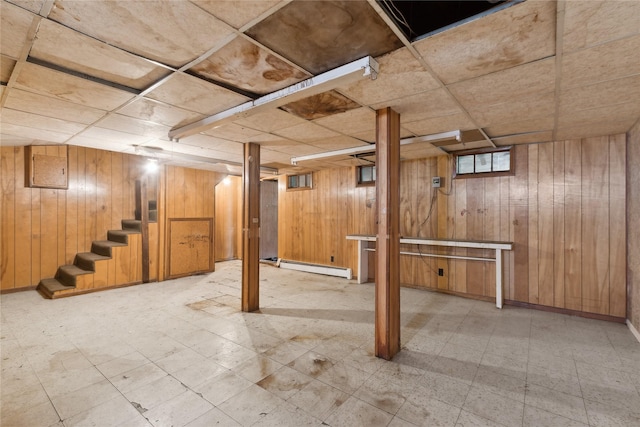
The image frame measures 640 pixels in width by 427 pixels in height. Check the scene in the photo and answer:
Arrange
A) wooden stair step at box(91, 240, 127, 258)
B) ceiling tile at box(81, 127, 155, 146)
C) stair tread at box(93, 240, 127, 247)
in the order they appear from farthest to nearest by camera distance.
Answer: stair tread at box(93, 240, 127, 247), wooden stair step at box(91, 240, 127, 258), ceiling tile at box(81, 127, 155, 146)

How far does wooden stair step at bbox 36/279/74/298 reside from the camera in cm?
431

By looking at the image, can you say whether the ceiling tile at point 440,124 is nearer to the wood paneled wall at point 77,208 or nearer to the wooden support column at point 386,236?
the wooden support column at point 386,236

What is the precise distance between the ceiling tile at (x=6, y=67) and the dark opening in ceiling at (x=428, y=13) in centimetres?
252

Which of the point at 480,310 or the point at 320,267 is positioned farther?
the point at 320,267

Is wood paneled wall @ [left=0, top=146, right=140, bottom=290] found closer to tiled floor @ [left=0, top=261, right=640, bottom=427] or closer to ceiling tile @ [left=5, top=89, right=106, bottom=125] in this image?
tiled floor @ [left=0, top=261, right=640, bottom=427]

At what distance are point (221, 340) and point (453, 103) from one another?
3.28 metres

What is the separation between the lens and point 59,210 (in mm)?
4977

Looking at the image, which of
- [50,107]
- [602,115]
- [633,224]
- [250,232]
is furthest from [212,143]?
[633,224]

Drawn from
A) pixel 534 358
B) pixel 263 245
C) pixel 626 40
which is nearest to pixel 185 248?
pixel 263 245

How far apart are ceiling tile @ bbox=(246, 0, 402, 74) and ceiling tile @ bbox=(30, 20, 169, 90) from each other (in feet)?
3.05

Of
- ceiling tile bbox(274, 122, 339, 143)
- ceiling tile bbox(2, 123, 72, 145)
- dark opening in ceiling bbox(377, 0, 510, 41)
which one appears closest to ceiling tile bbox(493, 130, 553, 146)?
ceiling tile bbox(274, 122, 339, 143)

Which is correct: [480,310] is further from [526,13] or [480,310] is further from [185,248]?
[185,248]

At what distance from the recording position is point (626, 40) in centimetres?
164

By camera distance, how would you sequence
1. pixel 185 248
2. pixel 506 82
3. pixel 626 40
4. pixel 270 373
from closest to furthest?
pixel 626 40 < pixel 506 82 < pixel 270 373 < pixel 185 248
